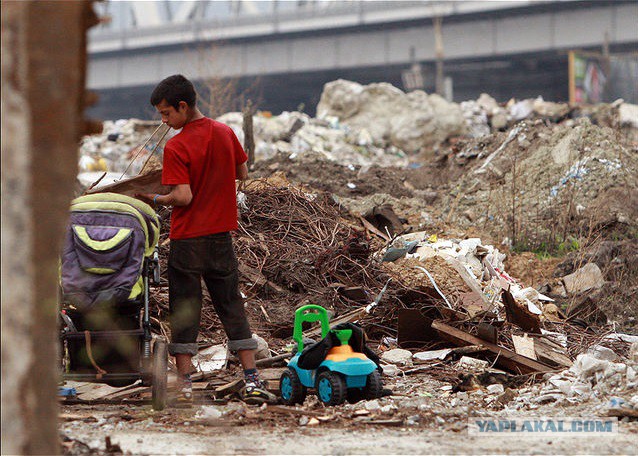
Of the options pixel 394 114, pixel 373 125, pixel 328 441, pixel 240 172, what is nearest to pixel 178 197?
pixel 240 172

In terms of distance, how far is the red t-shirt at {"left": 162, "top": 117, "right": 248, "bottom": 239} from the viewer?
6.04 metres

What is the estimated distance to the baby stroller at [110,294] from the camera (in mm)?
5953

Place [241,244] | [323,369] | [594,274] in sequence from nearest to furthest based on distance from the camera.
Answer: [323,369], [241,244], [594,274]

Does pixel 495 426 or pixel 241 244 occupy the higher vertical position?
pixel 241 244

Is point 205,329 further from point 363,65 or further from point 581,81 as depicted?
point 363,65

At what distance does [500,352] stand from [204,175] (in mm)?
2996

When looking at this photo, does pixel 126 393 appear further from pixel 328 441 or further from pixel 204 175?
pixel 328 441

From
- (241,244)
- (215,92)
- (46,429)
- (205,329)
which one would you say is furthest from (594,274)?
(215,92)

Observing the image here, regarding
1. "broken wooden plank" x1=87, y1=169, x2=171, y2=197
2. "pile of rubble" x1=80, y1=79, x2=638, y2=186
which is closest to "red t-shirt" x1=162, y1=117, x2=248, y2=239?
"broken wooden plank" x1=87, y1=169, x2=171, y2=197

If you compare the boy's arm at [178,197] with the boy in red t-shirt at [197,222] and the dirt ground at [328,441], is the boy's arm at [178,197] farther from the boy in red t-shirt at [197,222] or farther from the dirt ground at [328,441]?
the dirt ground at [328,441]

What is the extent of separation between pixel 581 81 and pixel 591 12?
10.2 feet

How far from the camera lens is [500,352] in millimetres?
7535

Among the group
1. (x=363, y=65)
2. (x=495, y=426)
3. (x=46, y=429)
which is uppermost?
(x=363, y=65)

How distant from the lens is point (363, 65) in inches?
1881
